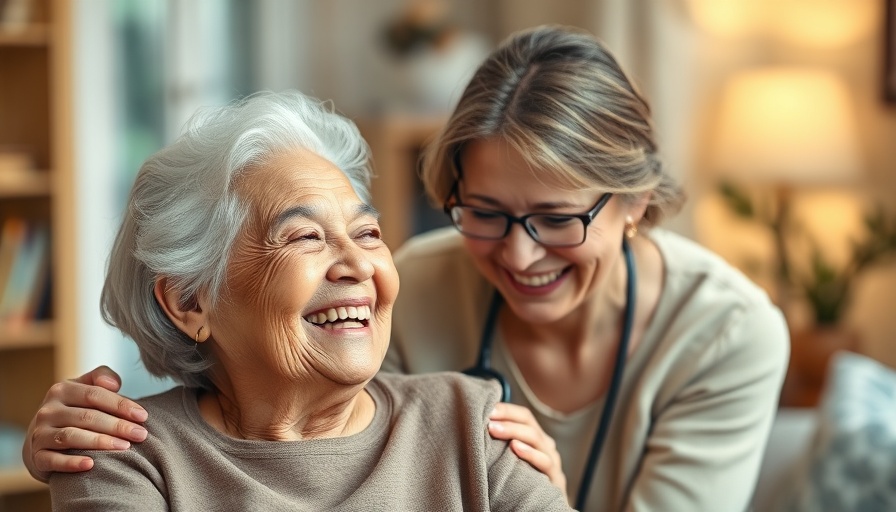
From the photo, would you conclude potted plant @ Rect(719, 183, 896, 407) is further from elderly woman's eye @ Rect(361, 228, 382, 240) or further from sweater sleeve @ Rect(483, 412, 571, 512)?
elderly woman's eye @ Rect(361, 228, 382, 240)

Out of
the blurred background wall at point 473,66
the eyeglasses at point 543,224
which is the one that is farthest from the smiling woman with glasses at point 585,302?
the blurred background wall at point 473,66

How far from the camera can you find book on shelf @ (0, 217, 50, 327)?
144 inches

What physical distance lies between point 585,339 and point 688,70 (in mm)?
2261

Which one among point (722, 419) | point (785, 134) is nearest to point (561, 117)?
point (722, 419)

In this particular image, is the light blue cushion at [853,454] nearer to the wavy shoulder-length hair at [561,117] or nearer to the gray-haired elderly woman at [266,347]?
the wavy shoulder-length hair at [561,117]

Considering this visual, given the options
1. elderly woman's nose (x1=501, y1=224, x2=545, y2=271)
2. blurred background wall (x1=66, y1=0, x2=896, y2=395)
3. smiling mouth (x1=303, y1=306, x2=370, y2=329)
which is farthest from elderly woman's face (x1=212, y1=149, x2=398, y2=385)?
blurred background wall (x1=66, y1=0, x2=896, y2=395)

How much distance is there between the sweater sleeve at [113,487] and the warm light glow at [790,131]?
2.64 metres

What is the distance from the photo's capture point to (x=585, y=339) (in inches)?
82.7

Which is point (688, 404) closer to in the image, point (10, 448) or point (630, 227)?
point (630, 227)

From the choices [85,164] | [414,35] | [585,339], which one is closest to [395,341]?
[585,339]

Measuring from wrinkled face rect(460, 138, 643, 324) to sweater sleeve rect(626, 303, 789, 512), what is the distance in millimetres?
248

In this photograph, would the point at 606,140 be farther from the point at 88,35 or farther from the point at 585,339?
the point at 88,35

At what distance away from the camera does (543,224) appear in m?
1.86

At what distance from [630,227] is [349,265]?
0.67 meters
